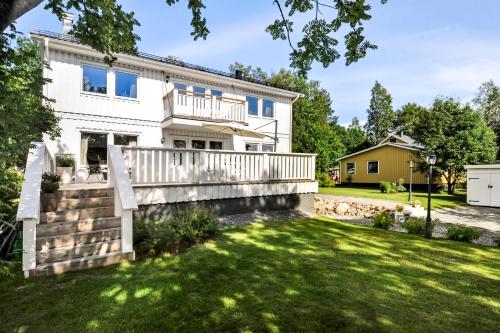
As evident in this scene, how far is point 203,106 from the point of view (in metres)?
13.6

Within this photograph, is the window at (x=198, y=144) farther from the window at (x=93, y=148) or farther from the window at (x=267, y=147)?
the window at (x=93, y=148)

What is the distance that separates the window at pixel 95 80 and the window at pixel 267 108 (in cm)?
903

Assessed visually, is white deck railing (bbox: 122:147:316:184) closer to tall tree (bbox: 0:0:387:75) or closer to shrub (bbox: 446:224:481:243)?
tall tree (bbox: 0:0:387:75)

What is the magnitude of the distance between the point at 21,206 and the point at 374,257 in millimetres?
6572

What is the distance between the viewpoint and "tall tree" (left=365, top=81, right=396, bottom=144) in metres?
56.8

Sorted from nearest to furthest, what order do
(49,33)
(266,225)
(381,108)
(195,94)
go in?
(266,225) < (49,33) < (195,94) < (381,108)

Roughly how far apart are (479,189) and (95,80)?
71.7 ft

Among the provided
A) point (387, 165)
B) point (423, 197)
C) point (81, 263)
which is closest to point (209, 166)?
point (81, 263)

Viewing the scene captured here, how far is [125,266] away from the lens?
16.3ft

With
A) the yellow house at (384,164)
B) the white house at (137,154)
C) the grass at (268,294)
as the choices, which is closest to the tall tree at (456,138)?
the yellow house at (384,164)

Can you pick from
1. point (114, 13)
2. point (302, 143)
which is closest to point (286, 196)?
point (114, 13)

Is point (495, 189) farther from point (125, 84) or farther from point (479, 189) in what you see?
point (125, 84)

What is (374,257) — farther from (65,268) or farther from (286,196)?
(65,268)

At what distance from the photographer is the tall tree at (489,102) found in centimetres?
4356
